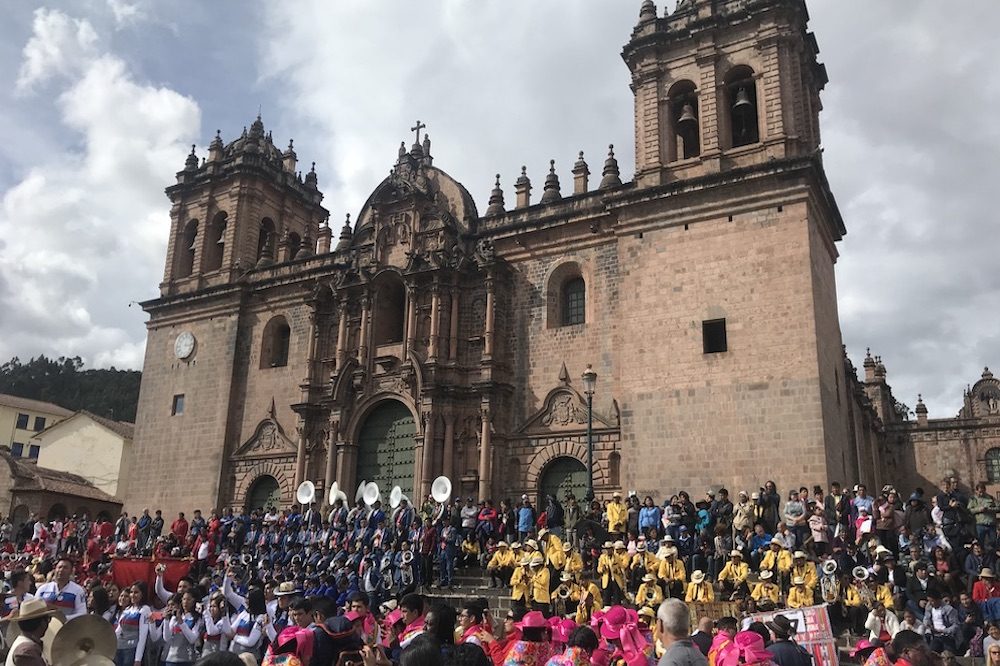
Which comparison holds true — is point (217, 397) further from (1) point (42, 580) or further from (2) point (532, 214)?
(1) point (42, 580)

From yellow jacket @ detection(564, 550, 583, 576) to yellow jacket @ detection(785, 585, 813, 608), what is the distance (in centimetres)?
327

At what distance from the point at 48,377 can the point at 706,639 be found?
67.7 m

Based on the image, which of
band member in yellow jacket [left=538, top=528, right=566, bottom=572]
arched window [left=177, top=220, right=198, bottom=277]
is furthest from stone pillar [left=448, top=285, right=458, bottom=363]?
arched window [left=177, top=220, right=198, bottom=277]

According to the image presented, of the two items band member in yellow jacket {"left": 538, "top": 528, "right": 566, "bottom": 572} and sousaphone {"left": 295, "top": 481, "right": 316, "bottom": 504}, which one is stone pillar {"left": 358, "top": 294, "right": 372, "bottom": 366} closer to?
sousaphone {"left": 295, "top": 481, "right": 316, "bottom": 504}

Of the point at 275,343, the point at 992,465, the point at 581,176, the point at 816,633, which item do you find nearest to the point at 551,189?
the point at 581,176

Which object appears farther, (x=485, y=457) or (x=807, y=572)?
(x=485, y=457)

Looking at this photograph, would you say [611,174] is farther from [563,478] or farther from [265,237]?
[265,237]

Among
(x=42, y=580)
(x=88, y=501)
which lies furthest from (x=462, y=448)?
(x=88, y=501)

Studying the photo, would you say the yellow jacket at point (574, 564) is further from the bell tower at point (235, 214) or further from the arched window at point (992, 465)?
the arched window at point (992, 465)

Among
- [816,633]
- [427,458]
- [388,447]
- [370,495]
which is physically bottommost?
[816,633]

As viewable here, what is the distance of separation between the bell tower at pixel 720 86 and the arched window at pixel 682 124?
0.09 ft

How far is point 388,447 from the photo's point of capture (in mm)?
23859

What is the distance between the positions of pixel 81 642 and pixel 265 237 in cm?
2791

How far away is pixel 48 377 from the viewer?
211 ft
